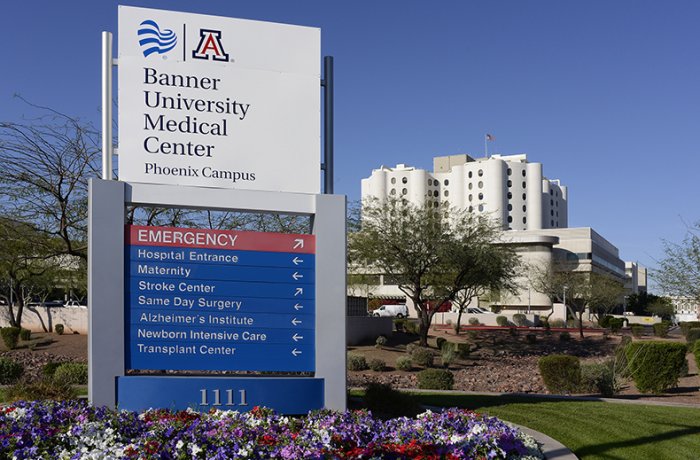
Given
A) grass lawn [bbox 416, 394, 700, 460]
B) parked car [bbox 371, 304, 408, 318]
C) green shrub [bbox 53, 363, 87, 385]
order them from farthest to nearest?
parked car [bbox 371, 304, 408, 318] < green shrub [bbox 53, 363, 87, 385] < grass lawn [bbox 416, 394, 700, 460]

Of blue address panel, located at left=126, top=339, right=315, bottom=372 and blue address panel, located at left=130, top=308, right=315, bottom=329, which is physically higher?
blue address panel, located at left=130, top=308, right=315, bottom=329

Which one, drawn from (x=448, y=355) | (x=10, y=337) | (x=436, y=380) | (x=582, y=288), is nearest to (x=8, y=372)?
(x=436, y=380)

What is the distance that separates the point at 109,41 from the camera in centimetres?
841

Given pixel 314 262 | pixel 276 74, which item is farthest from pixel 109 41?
pixel 314 262

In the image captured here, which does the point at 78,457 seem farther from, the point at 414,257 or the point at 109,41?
the point at 414,257

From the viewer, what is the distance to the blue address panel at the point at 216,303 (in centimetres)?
819

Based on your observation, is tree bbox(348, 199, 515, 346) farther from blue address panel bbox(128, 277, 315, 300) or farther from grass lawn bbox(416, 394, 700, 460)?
blue address panel bbox(128, 277, 315, 300)

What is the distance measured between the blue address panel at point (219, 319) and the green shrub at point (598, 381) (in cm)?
1095

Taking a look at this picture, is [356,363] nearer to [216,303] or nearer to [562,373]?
[562,373]

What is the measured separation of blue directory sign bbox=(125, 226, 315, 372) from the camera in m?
8.17

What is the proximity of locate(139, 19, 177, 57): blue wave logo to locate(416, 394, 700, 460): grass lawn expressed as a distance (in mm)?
6688

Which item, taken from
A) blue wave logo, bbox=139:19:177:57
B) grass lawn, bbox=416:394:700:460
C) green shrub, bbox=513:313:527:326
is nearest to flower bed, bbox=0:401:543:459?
grass lawn, bbox=416:394:700:460

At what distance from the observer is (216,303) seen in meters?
8.32

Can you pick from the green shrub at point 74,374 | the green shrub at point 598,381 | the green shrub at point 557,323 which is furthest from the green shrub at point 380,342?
the green shrub at point 557,323
